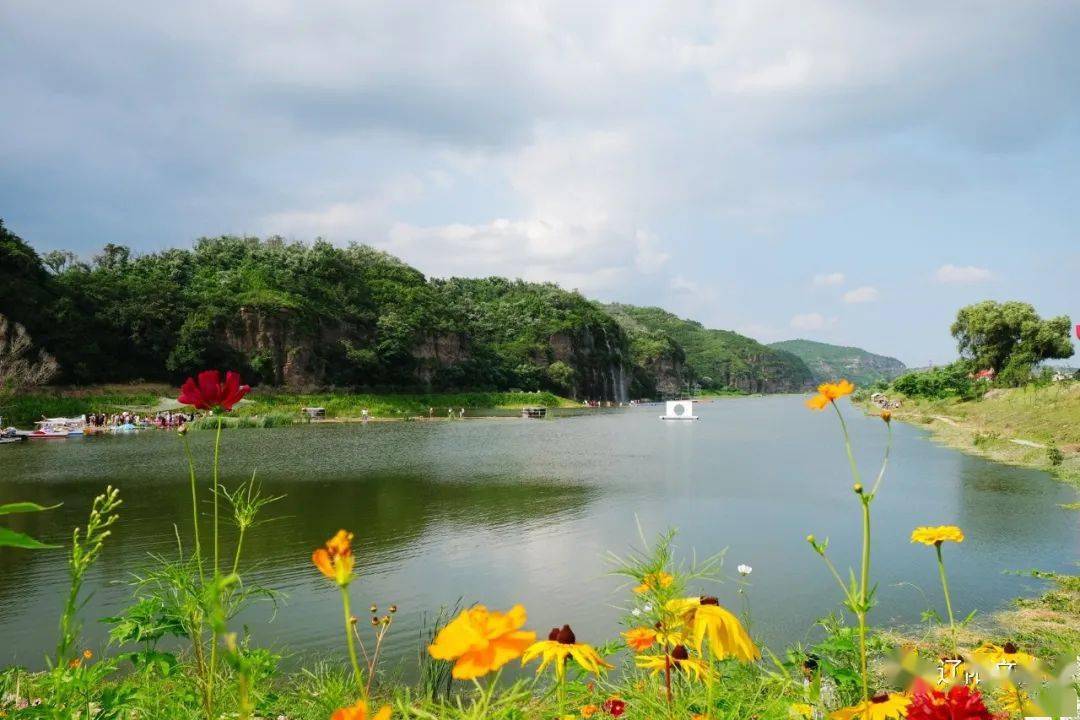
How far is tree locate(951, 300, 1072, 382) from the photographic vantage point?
124ft

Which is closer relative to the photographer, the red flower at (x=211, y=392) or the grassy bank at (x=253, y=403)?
the red flower at (x=211, y=392)

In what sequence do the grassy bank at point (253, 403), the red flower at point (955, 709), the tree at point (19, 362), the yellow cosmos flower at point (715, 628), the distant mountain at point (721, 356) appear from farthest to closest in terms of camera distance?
the distant mountain at point (721, 356)
the grassy bank at point (253, 403)
the tree at point (19, 362)
the yellow cosmos flower at point (715, 628)
the red flower at point (955, 709)

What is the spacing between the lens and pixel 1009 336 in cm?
4028

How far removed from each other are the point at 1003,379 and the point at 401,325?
42.3 meters

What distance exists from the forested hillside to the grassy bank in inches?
59.4

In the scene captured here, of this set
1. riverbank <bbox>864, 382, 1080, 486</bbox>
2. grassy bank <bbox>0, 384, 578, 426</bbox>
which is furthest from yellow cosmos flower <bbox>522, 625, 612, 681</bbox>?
grassy bank <bbox>0, 384, 578, 426</bbox>

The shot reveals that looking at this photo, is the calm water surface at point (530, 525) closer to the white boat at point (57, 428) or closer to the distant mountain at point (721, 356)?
the white boat at point (57, 428)

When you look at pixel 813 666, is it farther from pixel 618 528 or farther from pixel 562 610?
pixel 618 528

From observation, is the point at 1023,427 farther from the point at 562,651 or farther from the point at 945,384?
the point at 562,651

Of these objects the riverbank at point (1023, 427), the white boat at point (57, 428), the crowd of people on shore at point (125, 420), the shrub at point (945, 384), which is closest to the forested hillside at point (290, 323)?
the crowd of people on shore at point (125, 420)

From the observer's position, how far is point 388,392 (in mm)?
52969

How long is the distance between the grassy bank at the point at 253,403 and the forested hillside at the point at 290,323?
4.95 ft

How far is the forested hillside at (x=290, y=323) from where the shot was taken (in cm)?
3756

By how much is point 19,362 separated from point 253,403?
456 inches
